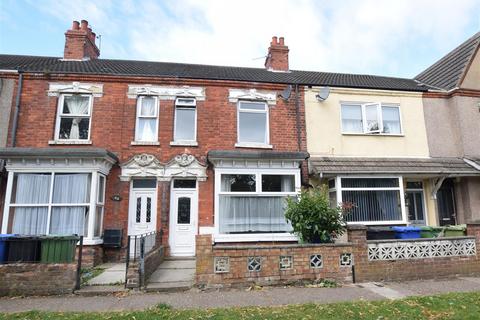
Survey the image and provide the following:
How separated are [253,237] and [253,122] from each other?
13.5 ft

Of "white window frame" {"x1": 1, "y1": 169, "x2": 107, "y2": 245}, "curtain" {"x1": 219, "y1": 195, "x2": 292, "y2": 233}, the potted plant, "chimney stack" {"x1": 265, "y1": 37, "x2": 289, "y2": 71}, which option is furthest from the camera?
"chimney stack" {"x1": 265, "y1": 37, "x2": 289, "y2": 71}

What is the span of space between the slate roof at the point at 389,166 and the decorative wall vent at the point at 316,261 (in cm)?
378

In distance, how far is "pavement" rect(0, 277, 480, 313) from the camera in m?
5.66

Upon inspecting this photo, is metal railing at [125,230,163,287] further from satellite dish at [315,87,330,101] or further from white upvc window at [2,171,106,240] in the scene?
satellite dish at [315,87,330,101]

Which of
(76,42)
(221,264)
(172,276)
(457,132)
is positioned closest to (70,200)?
(172,276)

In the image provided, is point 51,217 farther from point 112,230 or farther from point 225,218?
point 225,218

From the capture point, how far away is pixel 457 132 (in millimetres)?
12062

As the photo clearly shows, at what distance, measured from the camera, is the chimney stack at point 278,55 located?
14.2 meters

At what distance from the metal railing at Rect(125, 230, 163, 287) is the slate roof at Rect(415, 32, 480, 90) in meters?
12.5

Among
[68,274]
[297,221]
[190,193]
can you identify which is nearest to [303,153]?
[297,221]

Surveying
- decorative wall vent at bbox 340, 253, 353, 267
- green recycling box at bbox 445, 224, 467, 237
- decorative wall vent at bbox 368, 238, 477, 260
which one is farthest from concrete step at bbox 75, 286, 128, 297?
green recycling box at bbox 445, 224, 467, 237

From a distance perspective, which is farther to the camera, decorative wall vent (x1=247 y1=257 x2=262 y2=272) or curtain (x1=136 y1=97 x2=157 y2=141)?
curtain (x1=136 y1=97 x2=157 y2=141)

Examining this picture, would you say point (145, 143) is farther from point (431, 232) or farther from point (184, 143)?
point (431, 232)

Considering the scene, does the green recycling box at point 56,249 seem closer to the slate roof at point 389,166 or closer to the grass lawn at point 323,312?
the grass lawn at point 323,312
